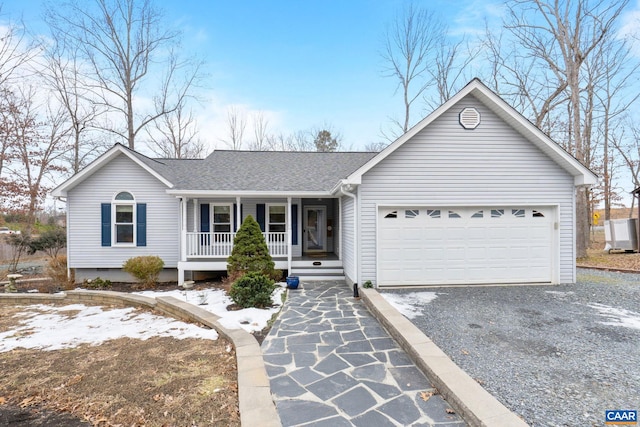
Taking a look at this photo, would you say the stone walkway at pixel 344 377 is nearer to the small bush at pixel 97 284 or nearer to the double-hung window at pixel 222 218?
the double-hung window at pixel 222 218

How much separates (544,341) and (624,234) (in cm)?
1519

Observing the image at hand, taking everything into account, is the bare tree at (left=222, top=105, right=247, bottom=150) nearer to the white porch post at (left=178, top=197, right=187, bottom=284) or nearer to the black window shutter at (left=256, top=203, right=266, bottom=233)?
the black window shutter at (left=256, top=203, right=266, bottom=233)

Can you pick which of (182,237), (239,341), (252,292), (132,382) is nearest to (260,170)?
(182,237)

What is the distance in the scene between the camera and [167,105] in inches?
720

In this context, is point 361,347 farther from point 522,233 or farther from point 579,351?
point 522,233

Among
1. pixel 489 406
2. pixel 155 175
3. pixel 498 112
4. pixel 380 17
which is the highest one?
pixel 380 17

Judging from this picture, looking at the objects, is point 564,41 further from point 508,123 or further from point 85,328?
point 85,328

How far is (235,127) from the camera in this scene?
23.2 metres

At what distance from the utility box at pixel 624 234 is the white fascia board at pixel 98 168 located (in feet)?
65.2

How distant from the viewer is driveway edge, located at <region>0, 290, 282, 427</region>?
2.81 m

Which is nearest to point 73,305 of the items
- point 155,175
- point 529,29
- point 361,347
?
point 155,175

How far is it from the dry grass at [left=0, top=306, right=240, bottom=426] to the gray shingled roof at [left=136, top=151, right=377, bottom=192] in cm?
594

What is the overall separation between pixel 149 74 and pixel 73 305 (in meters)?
14.6

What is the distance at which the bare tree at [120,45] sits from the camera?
51.8ft
